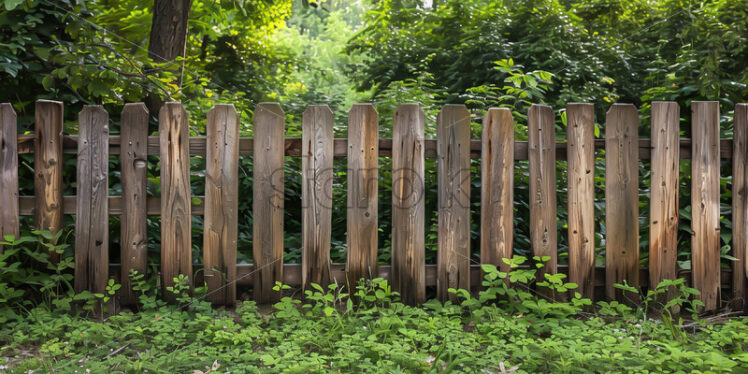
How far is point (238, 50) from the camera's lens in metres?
14.2

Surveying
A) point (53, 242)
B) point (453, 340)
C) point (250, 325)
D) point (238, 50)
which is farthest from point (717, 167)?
point (238, 50)

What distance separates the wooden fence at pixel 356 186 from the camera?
418 centimetres

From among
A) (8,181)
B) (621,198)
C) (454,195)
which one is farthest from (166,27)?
(621,198)

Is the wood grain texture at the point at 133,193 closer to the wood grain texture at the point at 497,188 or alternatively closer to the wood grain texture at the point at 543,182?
the wood grain texture at the point at 497,188

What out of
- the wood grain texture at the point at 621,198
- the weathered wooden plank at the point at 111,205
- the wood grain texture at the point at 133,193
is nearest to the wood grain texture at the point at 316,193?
the weathered wooden plank at the point at 111,205

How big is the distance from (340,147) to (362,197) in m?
0.38

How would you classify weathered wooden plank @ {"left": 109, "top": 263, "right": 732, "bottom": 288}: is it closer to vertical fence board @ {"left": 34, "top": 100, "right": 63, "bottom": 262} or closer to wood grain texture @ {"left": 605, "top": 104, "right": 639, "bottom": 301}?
wood grain texture @ {"left": 605, "top": 104, "right": 639, "bottom": 301}

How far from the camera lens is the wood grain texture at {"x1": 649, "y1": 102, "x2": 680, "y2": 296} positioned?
423cm

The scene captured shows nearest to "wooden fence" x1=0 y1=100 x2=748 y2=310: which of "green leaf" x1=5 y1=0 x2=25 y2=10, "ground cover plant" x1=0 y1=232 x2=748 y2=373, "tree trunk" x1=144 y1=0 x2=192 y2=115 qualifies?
"ground cover plant" x1=0 y1=232 x2=748 y2=373

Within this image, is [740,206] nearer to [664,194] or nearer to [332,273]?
[664,194]

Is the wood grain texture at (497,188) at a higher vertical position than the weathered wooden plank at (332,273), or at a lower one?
higher

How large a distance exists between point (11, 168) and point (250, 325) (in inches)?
78.9

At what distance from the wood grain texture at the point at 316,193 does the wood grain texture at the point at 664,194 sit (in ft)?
7.44

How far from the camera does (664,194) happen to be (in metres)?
→ 4.27
